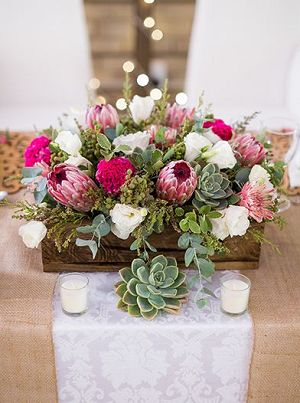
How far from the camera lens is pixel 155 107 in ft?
4.91

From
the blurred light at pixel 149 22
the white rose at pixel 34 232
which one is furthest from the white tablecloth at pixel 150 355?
the blurred light at pixel 149 22

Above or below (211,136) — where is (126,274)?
below

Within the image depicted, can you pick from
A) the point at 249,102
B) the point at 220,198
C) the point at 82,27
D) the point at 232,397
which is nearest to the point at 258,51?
the point at 249,102

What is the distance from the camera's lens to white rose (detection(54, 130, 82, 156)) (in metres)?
1.24

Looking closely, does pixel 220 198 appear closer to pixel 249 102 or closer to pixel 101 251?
pixel 101 251

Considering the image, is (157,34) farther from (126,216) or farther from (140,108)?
(126,216)

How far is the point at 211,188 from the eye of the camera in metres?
1.17

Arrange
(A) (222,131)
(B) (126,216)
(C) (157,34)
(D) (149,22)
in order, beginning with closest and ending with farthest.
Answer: (B) (126,216) < (A) (222,131) < (D) (149,22) < (C) (157,34)

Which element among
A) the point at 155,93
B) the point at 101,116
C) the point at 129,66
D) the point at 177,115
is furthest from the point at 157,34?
the point at 101,116

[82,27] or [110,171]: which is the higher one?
[110,171]

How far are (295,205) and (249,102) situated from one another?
114cm

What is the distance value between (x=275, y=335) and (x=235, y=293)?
0.12 meters

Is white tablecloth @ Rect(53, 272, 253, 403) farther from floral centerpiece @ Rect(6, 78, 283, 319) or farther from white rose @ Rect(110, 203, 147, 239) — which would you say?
white rose @ Rect(110, 203, 147, 239)

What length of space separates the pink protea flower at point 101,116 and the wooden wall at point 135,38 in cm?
213
